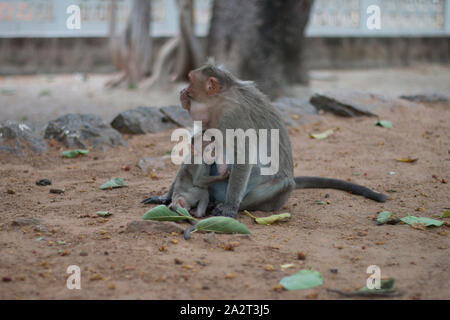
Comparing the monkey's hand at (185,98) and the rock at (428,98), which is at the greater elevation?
the monkey's hand at (185,98)

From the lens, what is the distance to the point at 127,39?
1169cm

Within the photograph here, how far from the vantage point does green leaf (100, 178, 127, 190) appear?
4812 millimetres

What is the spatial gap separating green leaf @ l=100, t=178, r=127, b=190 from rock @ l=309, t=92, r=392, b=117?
3560 millimetres

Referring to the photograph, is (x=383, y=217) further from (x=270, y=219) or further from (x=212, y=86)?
(x=212, y=86)

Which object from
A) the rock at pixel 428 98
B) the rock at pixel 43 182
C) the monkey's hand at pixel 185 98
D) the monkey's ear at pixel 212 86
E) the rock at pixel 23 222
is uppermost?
the monkey's ear at pixel 212 86

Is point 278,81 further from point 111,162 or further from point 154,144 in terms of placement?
point 111,162

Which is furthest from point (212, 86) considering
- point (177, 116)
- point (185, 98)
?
point (177, 116)

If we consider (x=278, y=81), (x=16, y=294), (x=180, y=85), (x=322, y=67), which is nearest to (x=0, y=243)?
(x=16, y=294)

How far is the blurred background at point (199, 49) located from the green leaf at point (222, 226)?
472 cm

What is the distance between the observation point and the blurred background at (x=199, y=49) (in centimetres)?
930

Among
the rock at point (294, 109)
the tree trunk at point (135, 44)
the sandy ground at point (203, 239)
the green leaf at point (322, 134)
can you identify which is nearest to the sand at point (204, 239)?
the sandy ground at point (203, 239)

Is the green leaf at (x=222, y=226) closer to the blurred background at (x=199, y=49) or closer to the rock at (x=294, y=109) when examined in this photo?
the rock at (x=294, y=109)

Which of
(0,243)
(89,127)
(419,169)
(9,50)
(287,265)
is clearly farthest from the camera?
(9,50)
